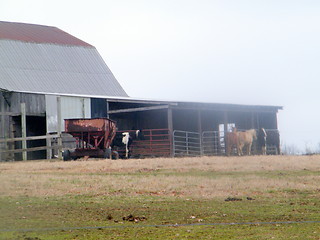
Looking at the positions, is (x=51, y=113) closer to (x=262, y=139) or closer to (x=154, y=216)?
(x=262, y=139)

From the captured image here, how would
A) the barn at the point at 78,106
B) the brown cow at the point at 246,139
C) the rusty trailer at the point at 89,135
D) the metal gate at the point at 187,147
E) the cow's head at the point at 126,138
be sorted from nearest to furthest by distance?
the rusty trailer at the point at 89,135 → the cow's head at the point at 126,138 → the barn at the point at 78,106 → the metal gate at the point at 187,147 → the brown cow at the point at 246,139

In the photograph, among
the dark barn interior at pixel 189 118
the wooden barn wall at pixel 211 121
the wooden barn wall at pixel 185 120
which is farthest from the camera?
the wooden barn wall at pixel 211 121

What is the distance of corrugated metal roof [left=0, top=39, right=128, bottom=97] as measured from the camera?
4244 centimetres

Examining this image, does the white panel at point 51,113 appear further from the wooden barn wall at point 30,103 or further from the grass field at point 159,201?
the grass field at point 159,201

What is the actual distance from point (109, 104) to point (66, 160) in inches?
358

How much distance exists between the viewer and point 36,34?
49.1 m

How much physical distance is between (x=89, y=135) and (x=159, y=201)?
15.3m

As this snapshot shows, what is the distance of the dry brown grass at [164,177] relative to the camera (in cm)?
1894

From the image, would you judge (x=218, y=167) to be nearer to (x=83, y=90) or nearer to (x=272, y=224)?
(x=272, y=224)

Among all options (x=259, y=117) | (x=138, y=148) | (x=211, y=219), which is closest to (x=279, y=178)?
(x=211, y=219)

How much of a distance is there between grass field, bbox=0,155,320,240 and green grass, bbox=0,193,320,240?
2 cm

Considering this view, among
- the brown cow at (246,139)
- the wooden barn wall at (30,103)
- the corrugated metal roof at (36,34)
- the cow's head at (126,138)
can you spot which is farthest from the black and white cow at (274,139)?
the corrugated metal roof at (36,34)

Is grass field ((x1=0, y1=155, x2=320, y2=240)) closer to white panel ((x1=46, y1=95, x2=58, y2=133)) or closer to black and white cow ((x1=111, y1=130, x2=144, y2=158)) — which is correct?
black and white cow ((x1=111, y1=130, x2=144, y2=158))

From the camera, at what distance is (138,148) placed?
3697cm
